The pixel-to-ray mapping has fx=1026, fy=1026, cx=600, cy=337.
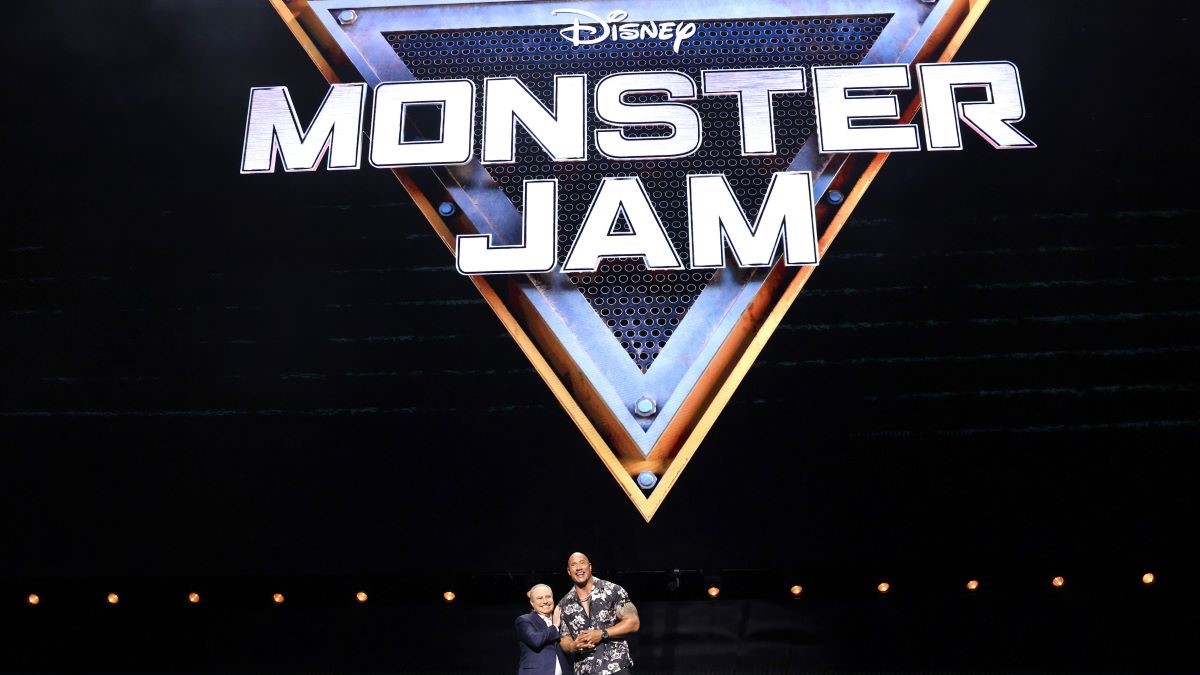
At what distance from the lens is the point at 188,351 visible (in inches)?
158

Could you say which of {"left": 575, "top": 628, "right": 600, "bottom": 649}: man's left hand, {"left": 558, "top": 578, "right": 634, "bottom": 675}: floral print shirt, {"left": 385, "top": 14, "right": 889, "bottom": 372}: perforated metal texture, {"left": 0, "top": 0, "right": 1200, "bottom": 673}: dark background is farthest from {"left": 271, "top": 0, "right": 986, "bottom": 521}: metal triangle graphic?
{"left": 575, "top": 628, "right": 600, "bottom": 649}: man's left hand

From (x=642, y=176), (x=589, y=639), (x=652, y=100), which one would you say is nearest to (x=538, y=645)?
(x=589, y=639)

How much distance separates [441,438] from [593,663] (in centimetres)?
108

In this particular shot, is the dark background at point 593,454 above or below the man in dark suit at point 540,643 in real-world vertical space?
above

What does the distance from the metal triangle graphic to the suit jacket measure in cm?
75

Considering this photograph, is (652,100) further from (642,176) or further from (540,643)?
(540,643)

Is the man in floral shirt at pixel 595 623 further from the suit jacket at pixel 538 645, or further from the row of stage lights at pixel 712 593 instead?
the row of stage lights at pixel 712 593

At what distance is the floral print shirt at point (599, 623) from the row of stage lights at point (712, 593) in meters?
0.56

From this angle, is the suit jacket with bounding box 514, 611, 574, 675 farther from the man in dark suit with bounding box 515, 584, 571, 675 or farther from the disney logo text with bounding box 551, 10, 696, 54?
the disney logo text with bounding box 551, 10, 696, 54

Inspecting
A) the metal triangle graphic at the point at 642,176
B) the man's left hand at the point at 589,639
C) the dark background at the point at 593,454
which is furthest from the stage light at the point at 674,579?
the man's left hand at the point at 589,639

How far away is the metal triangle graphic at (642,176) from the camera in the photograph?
3947 mm

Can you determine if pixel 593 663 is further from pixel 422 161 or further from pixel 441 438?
pixel 422 161

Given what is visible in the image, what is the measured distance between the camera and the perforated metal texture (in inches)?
161

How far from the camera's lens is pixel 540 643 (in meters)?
3.15
